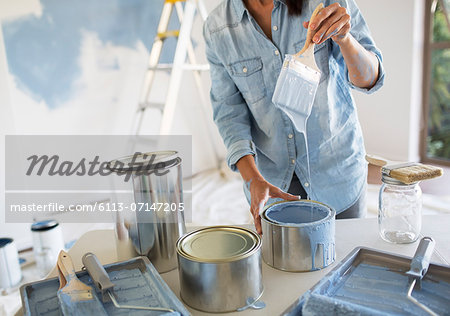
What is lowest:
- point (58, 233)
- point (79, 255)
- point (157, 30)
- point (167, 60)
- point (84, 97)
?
point (58, 233)

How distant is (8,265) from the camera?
1.75 meters

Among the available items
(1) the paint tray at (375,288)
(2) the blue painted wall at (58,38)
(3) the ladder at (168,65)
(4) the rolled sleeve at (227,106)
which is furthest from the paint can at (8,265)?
(1) the paint tray at (375,288)

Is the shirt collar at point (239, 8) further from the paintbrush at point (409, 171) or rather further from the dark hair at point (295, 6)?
the paintbrush at point (409, 171)

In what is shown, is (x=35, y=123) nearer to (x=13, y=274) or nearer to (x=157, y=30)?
(x=13, y=274)

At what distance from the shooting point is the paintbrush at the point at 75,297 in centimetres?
53

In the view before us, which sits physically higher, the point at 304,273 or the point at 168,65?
the point at 168,65

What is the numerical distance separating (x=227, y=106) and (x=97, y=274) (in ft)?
1.87

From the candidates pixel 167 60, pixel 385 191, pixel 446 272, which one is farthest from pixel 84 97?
pixel 446 272

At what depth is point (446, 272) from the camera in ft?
1.84

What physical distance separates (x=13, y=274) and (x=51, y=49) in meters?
1.13

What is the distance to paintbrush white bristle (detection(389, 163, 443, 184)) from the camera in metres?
0.69

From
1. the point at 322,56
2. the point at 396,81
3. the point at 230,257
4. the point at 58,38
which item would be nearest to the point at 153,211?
the point at 230,257

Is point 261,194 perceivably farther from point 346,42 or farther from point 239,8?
point 239,8

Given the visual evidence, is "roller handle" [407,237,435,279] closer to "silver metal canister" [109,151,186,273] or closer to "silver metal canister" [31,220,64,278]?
"silver metal canister" [109,151,186,273]
